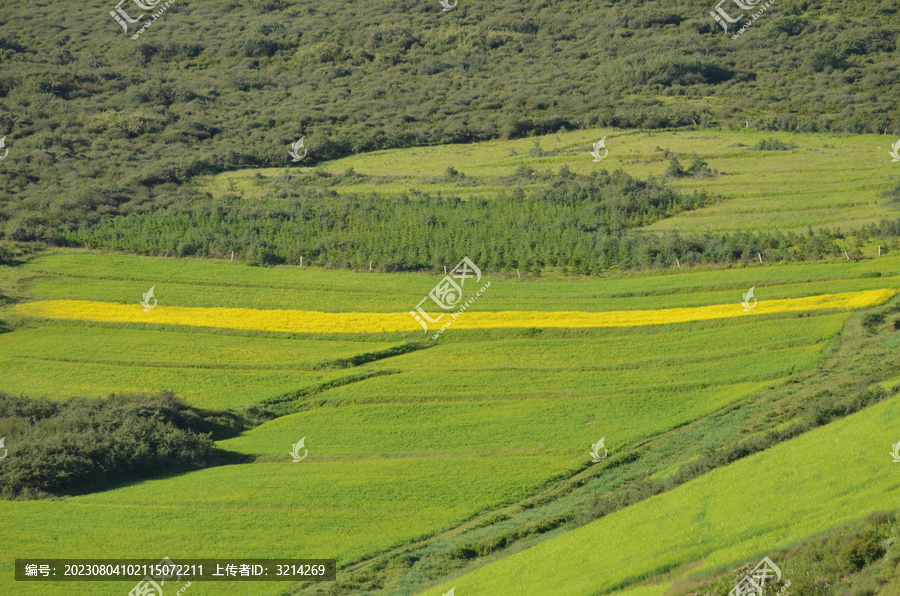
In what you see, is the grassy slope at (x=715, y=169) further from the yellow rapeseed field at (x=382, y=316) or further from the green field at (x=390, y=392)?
the yellow rapeseed field at (x=382, y=316)

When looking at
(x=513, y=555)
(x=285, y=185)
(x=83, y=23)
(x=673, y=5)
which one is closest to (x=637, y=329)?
(x=513, y=555)

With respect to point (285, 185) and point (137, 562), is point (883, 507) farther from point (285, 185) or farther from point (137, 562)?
point (285, 185)

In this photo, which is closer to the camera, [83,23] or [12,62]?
[12,62]
